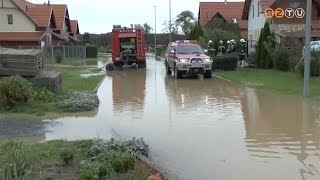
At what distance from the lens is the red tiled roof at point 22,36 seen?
56.3 meters

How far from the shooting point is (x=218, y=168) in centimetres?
862

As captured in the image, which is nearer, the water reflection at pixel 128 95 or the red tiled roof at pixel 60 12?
the water reflection at pixel 128 95

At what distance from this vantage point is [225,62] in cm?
3144

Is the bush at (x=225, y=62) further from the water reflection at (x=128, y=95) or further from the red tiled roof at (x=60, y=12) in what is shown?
the red tiled roof at (x=60, y=12)

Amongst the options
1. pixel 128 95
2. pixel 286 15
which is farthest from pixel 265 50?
pixel 128 95

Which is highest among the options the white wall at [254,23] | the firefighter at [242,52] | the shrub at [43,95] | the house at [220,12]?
the house at [220,12]

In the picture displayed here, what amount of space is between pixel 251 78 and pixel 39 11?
40857 millimetres

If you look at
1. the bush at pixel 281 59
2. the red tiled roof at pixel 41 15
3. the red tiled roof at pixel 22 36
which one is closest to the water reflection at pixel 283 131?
the bush at pixel 281 59

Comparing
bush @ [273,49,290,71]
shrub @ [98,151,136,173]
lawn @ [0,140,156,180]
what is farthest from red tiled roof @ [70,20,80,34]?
shrub @ [98,151,136,173]

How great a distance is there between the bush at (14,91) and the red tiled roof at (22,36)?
4236 cm

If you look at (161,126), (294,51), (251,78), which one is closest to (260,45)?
(294,51)

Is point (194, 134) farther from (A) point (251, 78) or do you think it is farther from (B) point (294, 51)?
(B) point (294, 51)

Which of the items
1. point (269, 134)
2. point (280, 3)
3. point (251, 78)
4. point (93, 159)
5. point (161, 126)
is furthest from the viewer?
point (280, 3)

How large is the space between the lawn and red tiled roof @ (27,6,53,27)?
5154 centimetres
